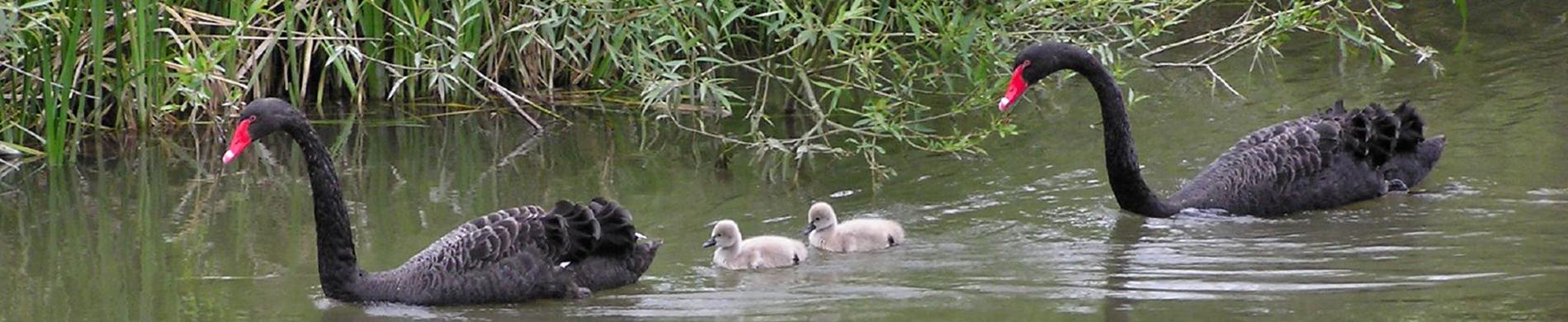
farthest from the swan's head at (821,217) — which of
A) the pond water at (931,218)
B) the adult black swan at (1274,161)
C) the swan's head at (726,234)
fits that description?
the adult black swan at (1274,161)

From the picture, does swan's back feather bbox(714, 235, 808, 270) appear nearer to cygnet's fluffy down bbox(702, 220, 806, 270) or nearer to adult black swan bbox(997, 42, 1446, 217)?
cygnet's fluffy down bbox(702, 220, 806, 270)

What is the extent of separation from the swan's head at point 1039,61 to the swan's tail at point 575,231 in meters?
1.66

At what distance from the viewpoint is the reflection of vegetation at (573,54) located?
813 cm

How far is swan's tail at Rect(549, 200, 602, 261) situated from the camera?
6.11 metres

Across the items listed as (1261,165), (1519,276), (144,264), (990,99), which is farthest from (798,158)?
(1519,276)

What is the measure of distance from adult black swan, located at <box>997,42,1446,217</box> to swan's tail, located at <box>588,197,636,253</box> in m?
1.38

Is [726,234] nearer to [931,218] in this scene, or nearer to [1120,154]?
[931,218]

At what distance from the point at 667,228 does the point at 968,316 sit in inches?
70.7

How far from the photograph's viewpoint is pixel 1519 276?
577 cm

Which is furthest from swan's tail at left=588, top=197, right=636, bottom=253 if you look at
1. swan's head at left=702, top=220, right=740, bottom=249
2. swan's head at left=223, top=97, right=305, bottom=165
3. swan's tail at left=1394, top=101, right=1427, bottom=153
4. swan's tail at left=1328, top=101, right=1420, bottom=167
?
swan's tail at left=1394, top=101, right=1427, bottom=153

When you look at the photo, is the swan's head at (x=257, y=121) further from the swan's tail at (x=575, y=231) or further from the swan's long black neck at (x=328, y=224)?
the swan's tail at (x=575, y=231)

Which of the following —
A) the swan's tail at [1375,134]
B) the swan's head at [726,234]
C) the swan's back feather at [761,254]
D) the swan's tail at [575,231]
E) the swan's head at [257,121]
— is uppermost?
the swan's head at [257,121]

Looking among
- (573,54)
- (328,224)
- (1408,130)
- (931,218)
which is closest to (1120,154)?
(931,218)

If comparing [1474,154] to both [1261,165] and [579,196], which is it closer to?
[1261,165]
